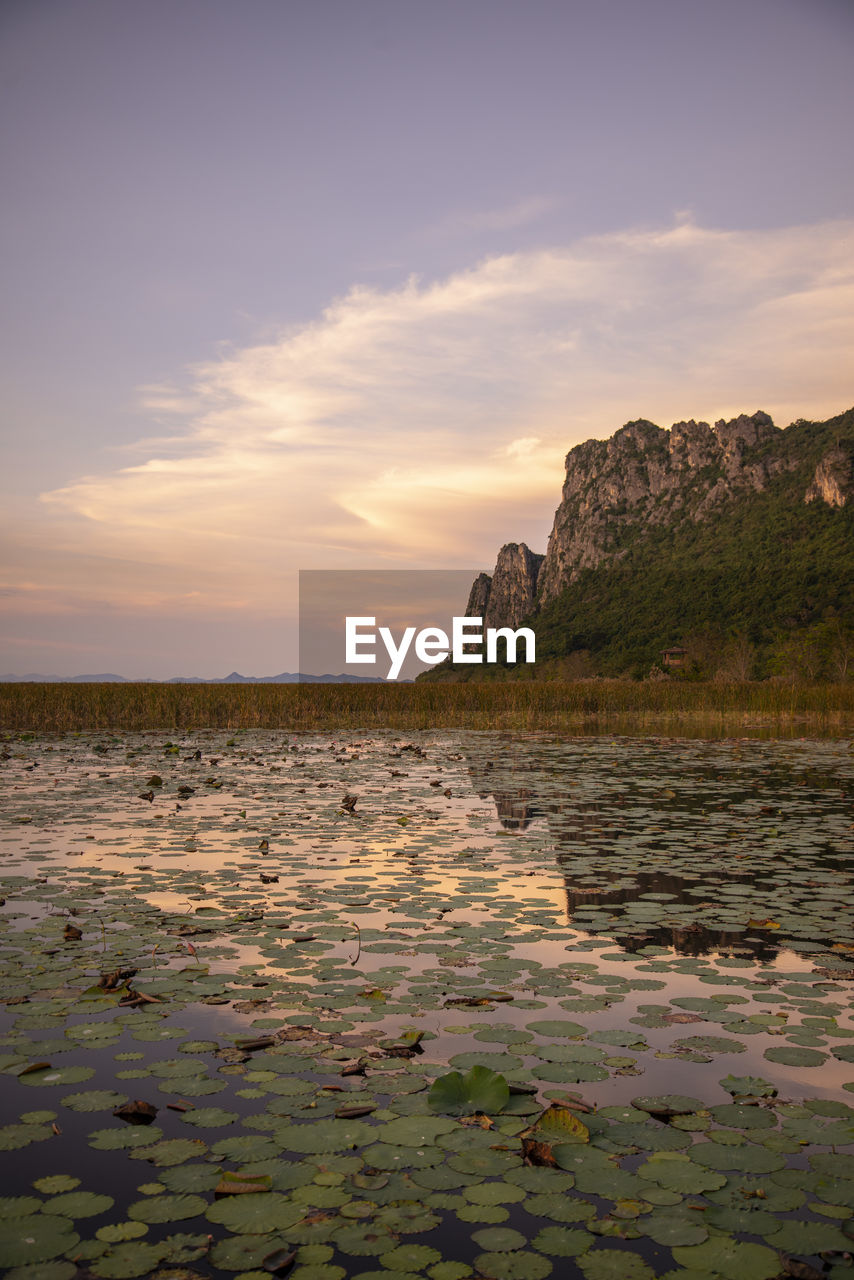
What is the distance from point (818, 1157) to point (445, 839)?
6241 mm

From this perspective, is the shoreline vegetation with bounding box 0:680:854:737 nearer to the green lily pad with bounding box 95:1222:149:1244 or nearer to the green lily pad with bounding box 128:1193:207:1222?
the green lily pad with bounding box 128:1193:207:1222

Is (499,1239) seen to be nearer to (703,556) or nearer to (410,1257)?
(410,1257)

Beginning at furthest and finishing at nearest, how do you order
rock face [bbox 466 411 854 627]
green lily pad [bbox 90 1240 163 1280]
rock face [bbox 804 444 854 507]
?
rock face [bbox 466 411 854 627] → rock face [bbox 804 444 854 507] → green lily pad [bbox 90 1240 163 1280]

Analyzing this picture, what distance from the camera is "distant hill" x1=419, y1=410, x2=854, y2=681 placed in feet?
224

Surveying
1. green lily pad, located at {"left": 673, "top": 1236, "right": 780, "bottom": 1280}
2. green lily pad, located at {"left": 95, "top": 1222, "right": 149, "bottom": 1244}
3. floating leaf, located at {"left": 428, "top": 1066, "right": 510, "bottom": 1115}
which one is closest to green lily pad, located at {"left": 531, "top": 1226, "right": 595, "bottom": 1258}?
green lily pad, located at {"left": 673, "top": 1236, "right": 780, "bottom": 1280}

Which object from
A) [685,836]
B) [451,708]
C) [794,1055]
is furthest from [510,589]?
[794,1055]

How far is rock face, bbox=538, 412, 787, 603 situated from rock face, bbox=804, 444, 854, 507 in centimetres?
1648

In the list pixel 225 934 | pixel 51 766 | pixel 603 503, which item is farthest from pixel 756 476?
pixel 225 934

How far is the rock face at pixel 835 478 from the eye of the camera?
84188mm

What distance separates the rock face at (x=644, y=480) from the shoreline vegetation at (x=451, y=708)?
78.2 metres

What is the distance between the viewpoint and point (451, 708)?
3170 cm

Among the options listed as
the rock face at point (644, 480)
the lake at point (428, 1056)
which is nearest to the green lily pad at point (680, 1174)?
the lake at point (428, 1056)

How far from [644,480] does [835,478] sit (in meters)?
51.8

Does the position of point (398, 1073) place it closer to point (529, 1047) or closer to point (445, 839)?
point (529, 1047)
